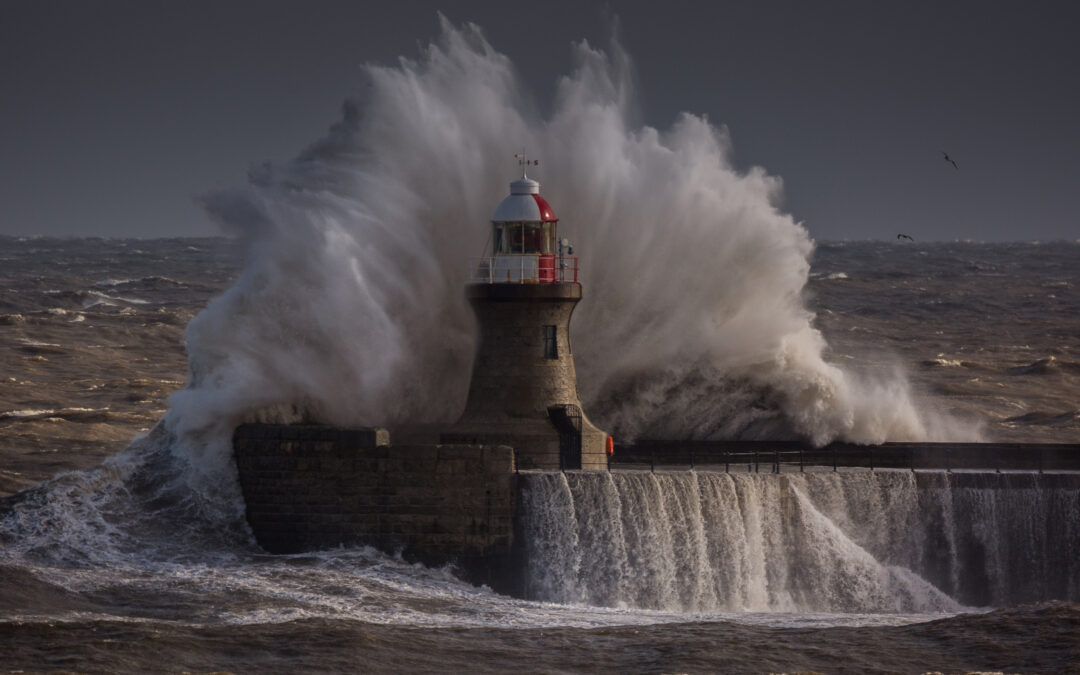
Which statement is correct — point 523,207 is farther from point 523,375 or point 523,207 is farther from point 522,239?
point 523,375

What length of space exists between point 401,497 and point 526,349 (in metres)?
3.10

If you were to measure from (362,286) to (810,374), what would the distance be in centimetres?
785

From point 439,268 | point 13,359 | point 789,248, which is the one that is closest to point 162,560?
point 439,268

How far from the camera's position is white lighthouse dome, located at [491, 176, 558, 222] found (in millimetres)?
23953

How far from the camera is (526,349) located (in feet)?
78.6

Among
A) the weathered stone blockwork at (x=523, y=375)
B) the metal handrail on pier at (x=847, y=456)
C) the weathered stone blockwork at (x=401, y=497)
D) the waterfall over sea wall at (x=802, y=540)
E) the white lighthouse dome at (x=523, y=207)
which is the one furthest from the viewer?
the metal handrail on pier at (x=847, y=456)

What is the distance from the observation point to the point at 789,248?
3033 centimetres

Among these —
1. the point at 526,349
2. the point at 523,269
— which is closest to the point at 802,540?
the point at 526,349

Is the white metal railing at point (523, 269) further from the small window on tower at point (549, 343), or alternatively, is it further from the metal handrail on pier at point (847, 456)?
the metal handrail on pier at point (847, 456)

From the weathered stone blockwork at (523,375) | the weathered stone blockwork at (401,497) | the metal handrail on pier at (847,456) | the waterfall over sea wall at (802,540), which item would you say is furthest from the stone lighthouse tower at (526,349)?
the metal handrail on pier at (847,456)

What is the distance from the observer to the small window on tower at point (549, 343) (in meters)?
24.1

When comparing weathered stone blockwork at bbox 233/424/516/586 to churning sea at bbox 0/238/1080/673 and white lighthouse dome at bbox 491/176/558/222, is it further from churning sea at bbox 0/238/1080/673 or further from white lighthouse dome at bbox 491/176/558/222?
white lighthouse dome at bbox 491/176/558/222

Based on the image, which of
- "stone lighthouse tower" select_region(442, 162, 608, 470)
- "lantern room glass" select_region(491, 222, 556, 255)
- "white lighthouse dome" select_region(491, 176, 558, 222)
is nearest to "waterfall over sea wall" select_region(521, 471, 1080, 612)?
"stone lighthouse tower" select_region(442, 162, 608, 470)

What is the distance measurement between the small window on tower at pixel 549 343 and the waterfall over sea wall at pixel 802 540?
2.20m
